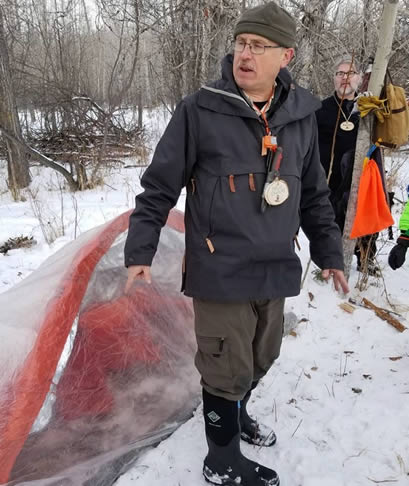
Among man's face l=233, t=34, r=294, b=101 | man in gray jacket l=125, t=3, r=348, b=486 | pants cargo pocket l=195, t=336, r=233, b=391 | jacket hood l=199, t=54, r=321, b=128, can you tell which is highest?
man's face l=233, t=34, r=294, b=101

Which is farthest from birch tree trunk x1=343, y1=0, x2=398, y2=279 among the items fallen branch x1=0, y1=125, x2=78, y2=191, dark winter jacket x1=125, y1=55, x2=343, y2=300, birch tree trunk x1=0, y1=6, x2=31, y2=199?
birch tree trunk x1=0, y1=6, x2=31, y2=199

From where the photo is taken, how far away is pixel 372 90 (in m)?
2.58

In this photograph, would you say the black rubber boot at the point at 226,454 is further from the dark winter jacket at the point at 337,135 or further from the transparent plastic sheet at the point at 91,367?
the dark winter jacket at the point at 337,135

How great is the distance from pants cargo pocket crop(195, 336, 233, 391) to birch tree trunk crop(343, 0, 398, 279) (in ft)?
6.41

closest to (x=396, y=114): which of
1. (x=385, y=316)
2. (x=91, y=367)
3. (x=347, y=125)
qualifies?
(x=347, y=125)

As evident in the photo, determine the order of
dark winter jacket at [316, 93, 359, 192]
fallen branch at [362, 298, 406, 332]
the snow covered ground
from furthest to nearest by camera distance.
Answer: dark winter jacket at [316, 93, 359, 192], fallen branch at [362, 298, 406, 332], the snow covered ground

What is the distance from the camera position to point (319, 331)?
267 centimetres

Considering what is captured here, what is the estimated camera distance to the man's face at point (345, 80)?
3.00 m

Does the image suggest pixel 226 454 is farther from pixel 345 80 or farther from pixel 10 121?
pixel 10 121

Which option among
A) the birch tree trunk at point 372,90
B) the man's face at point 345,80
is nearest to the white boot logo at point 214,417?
the birch tree trunk at point 372,90

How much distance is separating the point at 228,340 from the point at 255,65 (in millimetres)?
940

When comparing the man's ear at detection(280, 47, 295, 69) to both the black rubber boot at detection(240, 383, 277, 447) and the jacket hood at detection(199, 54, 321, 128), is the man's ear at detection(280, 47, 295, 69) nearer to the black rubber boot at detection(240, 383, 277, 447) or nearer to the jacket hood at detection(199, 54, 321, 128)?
the jacket hood at detection(199, 54, 321, 128)

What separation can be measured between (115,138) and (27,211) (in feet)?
20.3

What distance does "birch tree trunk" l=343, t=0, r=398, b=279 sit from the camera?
246cm
